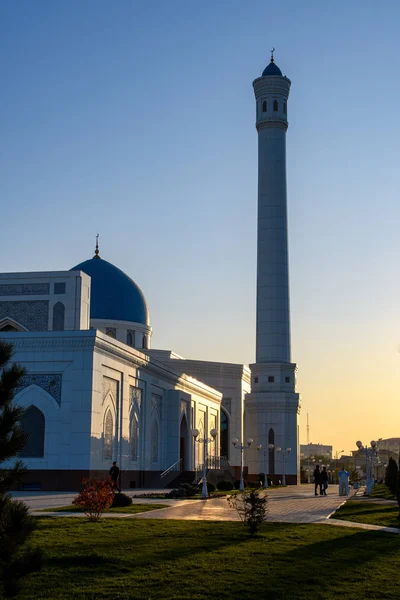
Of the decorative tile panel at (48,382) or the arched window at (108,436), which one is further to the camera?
the arched window at (108,436)

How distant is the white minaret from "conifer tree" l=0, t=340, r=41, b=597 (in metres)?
51.1

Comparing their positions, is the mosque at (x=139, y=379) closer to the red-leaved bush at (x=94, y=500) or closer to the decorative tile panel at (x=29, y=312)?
the decorative tile panel at (x=29, y=312)

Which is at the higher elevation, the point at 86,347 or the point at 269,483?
the point at 86,347

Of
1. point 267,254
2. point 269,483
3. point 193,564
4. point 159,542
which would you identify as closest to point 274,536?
point 159,542

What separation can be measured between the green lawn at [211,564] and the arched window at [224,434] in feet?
148

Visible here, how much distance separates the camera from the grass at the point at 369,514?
19500mm

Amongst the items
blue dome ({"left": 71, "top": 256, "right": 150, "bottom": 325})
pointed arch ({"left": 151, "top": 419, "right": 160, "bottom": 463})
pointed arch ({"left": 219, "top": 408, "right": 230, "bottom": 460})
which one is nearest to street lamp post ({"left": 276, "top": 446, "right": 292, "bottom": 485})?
pointed arch ({"left": 219, "top": 408, "right": 230, "bottom": 460})

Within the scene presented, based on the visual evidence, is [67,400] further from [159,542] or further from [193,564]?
[193,564]

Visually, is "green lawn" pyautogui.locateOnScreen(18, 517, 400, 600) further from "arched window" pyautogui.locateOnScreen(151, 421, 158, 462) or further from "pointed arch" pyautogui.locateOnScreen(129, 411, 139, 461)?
"arched window" pyautogui.locateOnScreen(151, 421, 158, 462)

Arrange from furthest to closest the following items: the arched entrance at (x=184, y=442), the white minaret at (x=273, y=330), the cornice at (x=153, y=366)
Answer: the white minaret at (x=273, y=330) → the arched entrance at (x=184, y=442) → the cornice at (x=153, y=366)

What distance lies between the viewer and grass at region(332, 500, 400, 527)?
19.5 metres

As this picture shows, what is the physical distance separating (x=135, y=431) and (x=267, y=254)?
2269 centimetres

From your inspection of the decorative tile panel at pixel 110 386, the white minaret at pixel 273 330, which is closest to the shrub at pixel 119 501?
the decorative tile panel at pixel 110 386

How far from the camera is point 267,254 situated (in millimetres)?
58625
